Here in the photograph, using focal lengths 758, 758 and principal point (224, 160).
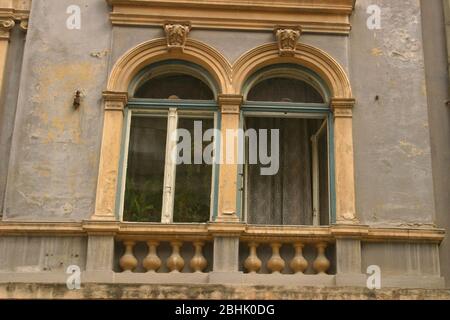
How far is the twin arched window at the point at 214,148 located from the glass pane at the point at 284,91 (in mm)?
13

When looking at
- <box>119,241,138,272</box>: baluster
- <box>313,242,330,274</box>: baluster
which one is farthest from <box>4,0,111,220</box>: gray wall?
<box>313,242,330,274</box>: baluster

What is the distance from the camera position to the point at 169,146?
9.34m

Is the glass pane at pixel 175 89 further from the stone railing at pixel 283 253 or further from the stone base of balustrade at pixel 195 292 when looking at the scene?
the stone base of balustrade at pixel 195 292

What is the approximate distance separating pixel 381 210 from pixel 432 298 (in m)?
1.24

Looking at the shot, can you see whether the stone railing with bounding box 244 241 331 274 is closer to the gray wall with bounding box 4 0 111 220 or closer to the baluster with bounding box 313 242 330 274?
the baluster with bounding box 313 242 330 274

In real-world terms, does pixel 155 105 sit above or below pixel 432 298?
above

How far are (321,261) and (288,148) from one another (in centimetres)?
170

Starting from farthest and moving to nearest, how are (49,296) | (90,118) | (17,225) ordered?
1. (90,118)
2. (17,225)
3. (49,296)

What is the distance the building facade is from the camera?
28.0ft

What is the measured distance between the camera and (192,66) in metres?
9.58

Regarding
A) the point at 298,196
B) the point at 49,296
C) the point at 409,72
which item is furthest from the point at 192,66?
the point at 49,296

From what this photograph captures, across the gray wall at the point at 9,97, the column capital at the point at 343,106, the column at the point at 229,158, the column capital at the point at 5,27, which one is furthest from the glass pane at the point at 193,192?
the column capital at the point at 5,27

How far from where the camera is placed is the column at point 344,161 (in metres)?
8.78
